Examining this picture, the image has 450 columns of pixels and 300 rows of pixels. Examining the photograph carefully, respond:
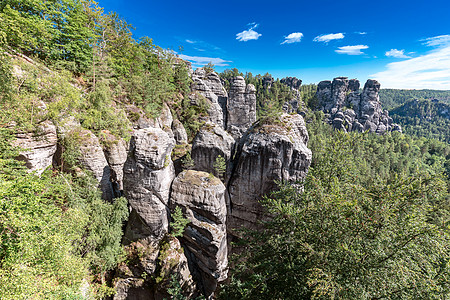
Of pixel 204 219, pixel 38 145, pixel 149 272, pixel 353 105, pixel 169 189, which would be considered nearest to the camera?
pixel 38 145

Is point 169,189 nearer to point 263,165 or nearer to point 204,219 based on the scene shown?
point 204,219

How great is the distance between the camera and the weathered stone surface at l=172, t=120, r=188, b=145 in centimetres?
2852

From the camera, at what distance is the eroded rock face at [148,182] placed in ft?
46.0

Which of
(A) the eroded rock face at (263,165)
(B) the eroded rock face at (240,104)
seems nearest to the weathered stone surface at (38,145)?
(A) the eroded rock face at (263,165)

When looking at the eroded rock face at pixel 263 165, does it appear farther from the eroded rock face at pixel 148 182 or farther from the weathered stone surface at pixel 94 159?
the weathered stone surface at pixel 94 159

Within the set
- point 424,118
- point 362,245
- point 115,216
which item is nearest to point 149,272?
point 115,216

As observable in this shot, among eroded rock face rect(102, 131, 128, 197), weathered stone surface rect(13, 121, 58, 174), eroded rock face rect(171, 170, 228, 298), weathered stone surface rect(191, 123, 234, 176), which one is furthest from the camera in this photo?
weathered stone surface rect(191, 123, 234, 176)

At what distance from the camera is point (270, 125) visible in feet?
57.5

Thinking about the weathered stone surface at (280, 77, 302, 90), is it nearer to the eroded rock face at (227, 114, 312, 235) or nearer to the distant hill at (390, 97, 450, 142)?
the eroded rock face at (227, 114, 312, 235)

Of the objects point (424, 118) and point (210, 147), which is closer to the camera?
→ point (210, 147)

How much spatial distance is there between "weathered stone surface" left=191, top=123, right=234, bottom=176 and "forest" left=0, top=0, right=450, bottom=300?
5.53 meters

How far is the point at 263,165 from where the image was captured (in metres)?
16.9

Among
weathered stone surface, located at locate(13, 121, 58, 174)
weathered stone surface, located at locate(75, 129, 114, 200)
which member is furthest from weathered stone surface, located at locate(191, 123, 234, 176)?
weathered stone surface, located at locate(13, 121, 58, 174)

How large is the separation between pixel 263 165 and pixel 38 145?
1684 centimetres
